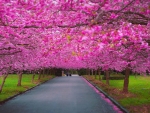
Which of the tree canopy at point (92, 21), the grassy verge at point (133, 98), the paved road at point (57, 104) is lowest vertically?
the paved road at point (57, 104)

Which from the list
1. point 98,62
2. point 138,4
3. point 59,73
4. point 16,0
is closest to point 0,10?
point 16,0

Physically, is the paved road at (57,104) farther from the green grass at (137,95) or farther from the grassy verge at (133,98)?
the green grass at (137,95)

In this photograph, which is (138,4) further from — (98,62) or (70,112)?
(98,62)

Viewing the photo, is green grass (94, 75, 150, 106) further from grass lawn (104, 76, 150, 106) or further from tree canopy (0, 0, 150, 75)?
tree canopy (0, 0, 150, 75)

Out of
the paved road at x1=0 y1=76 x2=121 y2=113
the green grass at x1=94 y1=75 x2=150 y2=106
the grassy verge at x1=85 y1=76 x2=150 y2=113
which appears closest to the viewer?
the paved road at x1=0 y1=76 x2=121 y2=113

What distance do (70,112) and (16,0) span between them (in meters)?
6.53

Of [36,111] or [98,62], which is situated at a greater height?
[98,62]

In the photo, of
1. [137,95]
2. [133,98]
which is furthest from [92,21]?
[137,95]

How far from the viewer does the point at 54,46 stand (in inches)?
435

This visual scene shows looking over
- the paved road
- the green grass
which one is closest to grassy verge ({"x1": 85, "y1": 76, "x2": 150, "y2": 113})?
the green grass

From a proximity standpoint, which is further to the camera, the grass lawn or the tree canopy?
the grass lawn

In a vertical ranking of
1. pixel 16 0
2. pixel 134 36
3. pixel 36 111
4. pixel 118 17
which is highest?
pixel 16 0

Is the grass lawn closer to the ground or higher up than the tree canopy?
closer to the ground

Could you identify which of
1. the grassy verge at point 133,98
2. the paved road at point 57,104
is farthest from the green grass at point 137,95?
the paved road at point 57,104
